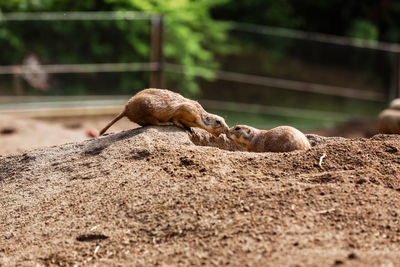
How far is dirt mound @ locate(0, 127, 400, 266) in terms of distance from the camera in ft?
10.0

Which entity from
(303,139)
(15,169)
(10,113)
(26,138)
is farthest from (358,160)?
(10,113)

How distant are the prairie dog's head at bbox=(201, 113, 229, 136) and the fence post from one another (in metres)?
7.01

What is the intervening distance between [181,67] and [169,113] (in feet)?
24.4

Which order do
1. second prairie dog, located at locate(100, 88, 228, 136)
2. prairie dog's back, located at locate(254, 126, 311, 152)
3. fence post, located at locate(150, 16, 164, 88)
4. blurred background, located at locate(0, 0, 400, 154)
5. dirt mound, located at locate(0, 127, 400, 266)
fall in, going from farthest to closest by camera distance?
fence post, located at locate(150, 16, 164, 88) → blurred background, located at locate(0, 0, 400, 154) → second prairie dog, located at locate(100, 88, 228, 136) → prairie dog's back, located at locate(254, 126, 311, 152) → dirt mound, located at locate(0, 127, 400, 266)

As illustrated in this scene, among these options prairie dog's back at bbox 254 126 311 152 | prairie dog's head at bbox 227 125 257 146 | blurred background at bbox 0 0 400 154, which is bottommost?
blurred background at bbox 0 0 400 154

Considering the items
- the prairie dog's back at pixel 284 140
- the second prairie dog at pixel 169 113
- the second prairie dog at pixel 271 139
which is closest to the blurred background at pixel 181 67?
the second prairie dog at pixel 169 113

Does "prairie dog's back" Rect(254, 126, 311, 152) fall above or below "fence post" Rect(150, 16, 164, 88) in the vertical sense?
above

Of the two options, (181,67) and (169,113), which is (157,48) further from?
(169,113)

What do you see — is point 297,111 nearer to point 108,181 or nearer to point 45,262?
point 108,181

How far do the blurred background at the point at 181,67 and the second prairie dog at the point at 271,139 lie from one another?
18.6ft

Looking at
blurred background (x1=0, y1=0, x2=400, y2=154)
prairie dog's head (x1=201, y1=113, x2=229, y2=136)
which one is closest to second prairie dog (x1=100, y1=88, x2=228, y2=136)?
prairie dog's head (x1=201, y1=113, x2=229, y2=136)

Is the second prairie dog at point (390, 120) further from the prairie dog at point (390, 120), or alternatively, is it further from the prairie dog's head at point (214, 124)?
the prairie dog's head at point (214, 124)

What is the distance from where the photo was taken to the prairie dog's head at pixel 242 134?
16.2 ft

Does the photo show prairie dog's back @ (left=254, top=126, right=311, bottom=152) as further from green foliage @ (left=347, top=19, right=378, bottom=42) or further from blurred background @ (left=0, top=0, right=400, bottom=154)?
Answer: green foliage @ (left=347, top=19, right=378, bottom=42)
